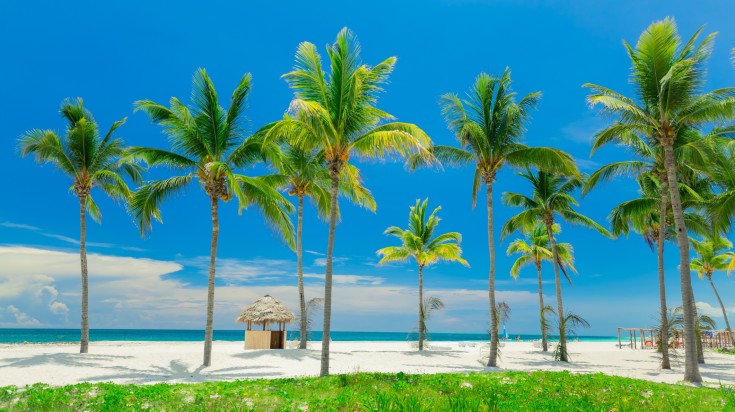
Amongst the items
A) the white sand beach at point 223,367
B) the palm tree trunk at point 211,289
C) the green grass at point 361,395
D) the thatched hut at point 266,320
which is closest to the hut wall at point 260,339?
the thatched hut at point 266,320

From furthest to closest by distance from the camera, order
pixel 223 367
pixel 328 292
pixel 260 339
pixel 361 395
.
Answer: pixel 260 339 < pixel 223 367 < pixel 328 292 < pixel 361 395

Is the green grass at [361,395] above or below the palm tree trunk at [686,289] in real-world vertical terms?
below

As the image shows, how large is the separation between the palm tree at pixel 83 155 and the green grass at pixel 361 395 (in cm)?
1077

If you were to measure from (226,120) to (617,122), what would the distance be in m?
13.2

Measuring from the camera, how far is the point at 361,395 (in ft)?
31.1

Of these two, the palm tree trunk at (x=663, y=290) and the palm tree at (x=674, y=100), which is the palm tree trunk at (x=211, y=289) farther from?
the palm tree trunk at (x=663, y=290)

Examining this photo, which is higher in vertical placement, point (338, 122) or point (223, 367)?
point (338, 122)

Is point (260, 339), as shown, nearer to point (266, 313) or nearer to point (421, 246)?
point (266, 313)

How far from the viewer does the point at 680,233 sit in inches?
605

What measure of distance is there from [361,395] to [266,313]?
17860 mm

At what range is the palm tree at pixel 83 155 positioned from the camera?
2011 cm

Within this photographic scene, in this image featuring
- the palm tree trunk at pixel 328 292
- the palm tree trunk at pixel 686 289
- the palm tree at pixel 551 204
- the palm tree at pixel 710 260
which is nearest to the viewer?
the palm tree trunk at pixel 328 292

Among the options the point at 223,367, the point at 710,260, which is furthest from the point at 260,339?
the point at 710,260

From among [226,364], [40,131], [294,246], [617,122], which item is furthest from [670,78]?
[40,131]
